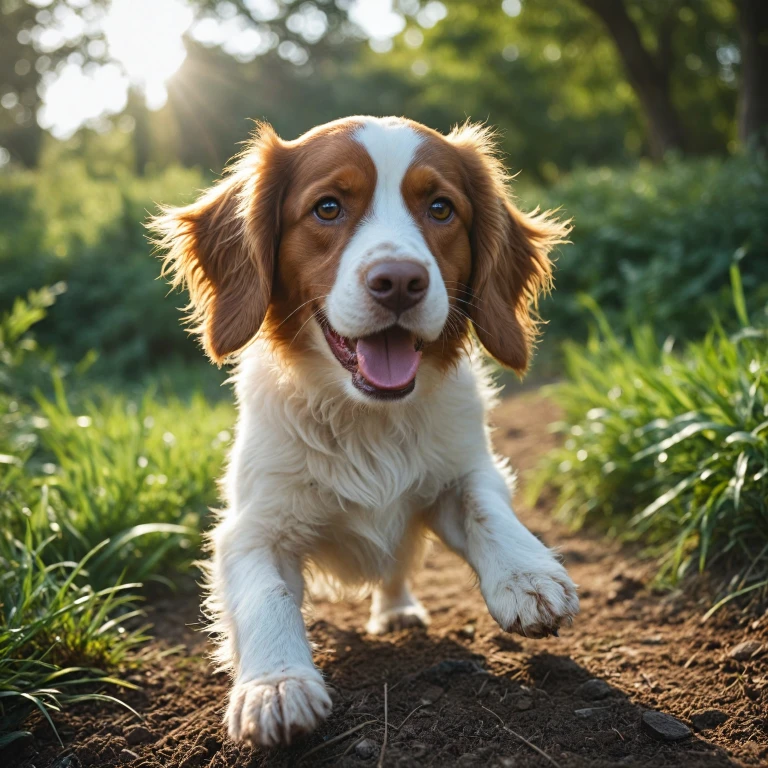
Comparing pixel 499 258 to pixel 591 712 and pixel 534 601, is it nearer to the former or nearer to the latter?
pixel 534 601

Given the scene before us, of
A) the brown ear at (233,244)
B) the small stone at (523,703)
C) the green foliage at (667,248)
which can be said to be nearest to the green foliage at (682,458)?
the small stone at (523,703)

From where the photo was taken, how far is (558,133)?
29000 millimetres

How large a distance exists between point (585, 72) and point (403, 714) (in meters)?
20.9

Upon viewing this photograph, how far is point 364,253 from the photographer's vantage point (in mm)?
2381

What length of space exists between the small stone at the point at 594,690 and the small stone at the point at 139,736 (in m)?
1.31

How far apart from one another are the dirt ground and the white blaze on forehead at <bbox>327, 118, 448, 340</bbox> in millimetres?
1119

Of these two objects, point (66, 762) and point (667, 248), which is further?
point (667, 248)

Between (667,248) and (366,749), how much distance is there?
19.0ft

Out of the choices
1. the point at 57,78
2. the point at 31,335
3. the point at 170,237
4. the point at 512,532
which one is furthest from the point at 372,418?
the point at 57,78

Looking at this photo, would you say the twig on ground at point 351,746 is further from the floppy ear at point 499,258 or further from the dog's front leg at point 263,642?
the floppy ear at point 499,258

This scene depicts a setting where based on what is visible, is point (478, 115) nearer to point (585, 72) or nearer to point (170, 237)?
point (585, 72)

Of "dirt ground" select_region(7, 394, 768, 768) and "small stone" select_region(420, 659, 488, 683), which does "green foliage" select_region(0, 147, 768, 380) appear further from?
"small stone" select_region(420, 659, 488, 683)

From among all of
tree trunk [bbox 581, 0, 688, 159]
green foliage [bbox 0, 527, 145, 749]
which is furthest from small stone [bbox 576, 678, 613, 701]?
tree trunk [bbox 581, 0, 688, 159]

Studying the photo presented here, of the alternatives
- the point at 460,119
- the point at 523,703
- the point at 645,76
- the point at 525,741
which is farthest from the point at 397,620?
the point at 460,119
